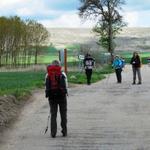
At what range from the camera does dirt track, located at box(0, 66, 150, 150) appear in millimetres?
15344

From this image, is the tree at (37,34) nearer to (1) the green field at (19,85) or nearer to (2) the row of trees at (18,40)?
(2) the row of trees at (18,40)

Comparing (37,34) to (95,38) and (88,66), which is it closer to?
(95,38)

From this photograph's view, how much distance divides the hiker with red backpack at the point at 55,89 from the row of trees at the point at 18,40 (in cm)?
7590

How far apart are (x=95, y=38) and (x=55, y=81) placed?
5339 inches

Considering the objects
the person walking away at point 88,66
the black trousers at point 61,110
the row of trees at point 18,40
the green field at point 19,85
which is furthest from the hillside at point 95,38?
the black trousers at point 61,110

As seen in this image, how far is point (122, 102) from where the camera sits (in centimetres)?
2542

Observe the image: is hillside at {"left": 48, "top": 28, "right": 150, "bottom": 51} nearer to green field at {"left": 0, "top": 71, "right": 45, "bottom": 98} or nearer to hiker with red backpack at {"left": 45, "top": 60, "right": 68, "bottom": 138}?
green field at {"left": 0, "top": 71, "right": 45, "bottom": 98}

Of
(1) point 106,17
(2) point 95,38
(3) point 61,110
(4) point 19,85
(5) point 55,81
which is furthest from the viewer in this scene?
(2) point 95,38

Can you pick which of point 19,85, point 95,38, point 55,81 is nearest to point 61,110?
point 55,81

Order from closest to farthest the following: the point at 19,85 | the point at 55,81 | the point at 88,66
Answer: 1. the point at 55,81
2. the point at 19,85
3. the point at 88,66

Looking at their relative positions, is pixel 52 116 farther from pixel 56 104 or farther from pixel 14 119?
pixel 14 119

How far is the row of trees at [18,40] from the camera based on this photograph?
9538 centimetres

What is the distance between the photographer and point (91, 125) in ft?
61.4

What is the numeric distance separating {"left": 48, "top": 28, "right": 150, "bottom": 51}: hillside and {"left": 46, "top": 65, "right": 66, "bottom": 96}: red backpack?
12610 cm
